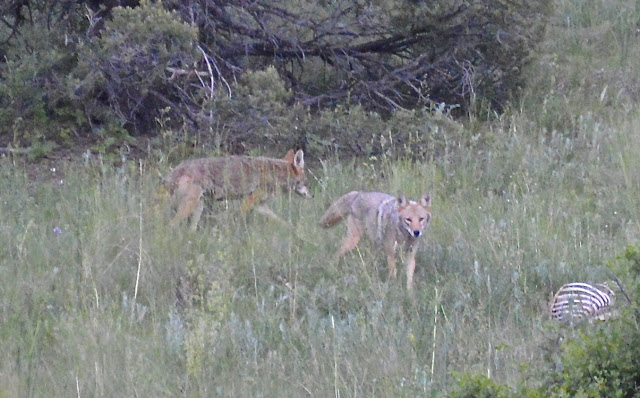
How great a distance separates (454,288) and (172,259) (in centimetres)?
221

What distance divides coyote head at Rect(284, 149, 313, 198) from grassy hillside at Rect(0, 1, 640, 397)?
0.18 m

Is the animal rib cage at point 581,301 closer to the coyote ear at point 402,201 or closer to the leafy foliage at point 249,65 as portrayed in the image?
the coyote ear at point 402,201

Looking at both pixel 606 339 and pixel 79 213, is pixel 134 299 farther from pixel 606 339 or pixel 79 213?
pixel 606 339

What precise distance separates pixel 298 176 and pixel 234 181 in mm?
797

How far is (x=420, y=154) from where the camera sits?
32.4ft

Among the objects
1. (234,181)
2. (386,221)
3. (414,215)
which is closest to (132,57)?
(234,181)

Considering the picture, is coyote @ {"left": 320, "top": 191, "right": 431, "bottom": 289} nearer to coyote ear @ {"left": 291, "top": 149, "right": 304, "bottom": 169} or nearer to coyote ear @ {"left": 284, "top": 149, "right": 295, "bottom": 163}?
coyote ear @ {"left": 291, "top": 149, "right": 304, "bottom": 169}

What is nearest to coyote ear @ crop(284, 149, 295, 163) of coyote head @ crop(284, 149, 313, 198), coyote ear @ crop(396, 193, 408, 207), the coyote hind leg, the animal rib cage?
coyote head @ crop(284, 149, 313, 198)

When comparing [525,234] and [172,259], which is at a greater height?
[525,234]

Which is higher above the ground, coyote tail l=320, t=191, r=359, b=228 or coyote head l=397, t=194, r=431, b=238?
coyote head l=397, t=194, r=431, b=238

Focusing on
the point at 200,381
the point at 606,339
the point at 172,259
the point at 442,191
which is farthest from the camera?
the point at 442,191

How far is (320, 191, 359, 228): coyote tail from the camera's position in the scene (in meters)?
8.06

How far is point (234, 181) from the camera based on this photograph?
9.04 meters

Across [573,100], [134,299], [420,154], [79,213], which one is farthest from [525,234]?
[573,100]
